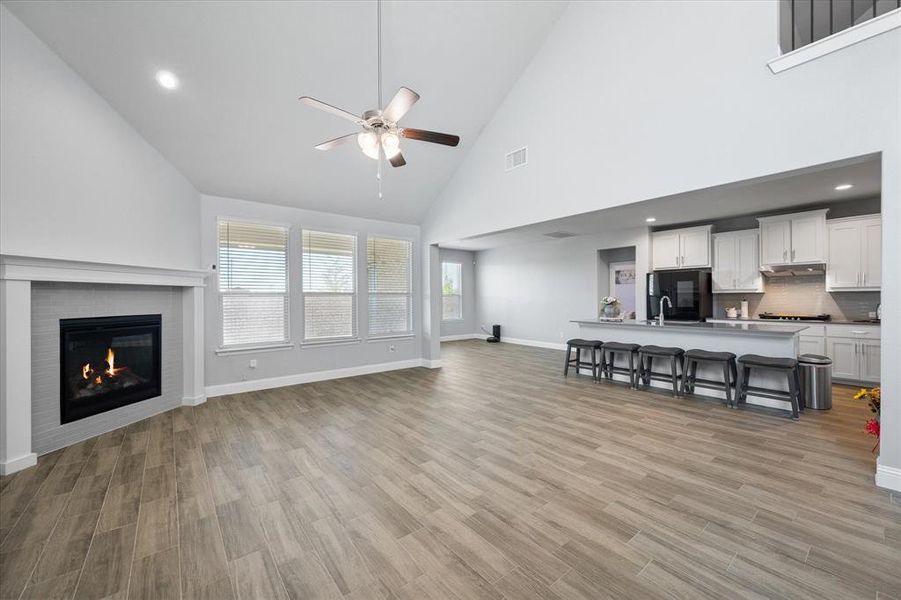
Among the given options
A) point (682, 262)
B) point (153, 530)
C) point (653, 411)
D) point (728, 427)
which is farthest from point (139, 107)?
point (682, 262)

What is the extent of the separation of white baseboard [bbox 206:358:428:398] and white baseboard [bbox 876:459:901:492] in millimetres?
5496

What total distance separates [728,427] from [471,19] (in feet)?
16.9

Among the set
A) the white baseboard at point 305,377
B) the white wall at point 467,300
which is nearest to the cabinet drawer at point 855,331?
the white baseboard at point 305,377

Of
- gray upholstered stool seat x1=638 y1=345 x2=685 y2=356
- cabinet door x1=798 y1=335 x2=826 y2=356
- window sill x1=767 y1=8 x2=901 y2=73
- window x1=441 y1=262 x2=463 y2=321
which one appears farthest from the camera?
window x1=441 y1=262 x2=463 y2=321

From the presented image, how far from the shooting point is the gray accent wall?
10.4ft

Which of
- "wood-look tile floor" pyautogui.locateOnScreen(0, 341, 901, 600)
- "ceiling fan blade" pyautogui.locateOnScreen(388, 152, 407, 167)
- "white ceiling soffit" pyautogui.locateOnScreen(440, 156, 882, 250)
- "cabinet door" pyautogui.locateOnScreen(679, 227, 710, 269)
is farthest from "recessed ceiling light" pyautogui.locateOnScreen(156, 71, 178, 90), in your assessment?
"cabinet door" pyautogui.locateOnScreen(679, 227, 710, 269)

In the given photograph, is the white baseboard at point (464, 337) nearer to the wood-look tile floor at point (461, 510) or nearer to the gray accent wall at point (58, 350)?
the wood-look tile floor at point (461, 510)

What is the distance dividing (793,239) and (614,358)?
133 inches

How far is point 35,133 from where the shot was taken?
299 centimetres

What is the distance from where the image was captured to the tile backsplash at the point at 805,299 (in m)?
5.40

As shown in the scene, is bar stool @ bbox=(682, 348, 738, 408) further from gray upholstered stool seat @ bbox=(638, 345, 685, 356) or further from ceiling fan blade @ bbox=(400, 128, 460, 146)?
ceiling fan blade @ bbox=(400, 128, 460, 146)

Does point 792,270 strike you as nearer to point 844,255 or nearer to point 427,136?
point 844,255

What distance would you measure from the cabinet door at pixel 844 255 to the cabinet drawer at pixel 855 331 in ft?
2.05

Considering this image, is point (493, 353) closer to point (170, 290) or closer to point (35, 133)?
point (170, 290)
